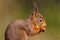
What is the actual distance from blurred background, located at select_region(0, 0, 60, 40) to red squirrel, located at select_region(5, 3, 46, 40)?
1106 mm

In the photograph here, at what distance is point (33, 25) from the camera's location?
5.98 feet

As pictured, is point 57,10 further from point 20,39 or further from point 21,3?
point 20,39

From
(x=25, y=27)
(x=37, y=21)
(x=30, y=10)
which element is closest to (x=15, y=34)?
(x=25, y=27)

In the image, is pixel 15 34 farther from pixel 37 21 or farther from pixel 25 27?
pixel 37 21

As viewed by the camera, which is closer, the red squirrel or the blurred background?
the red squirrel

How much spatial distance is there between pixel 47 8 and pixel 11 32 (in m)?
1.51

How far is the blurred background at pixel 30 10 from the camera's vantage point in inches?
120

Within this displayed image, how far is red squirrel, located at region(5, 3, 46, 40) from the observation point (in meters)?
1.77

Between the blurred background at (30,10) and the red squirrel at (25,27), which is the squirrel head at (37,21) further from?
the blurred background at (30,10)

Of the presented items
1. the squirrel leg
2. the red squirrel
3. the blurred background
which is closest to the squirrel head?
the red squirrel

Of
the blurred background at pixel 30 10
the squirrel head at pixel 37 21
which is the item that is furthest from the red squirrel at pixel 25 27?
the blurred background at pixel 30 10

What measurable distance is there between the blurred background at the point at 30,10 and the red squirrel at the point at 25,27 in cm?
111

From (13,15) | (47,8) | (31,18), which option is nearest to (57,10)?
(47,8)

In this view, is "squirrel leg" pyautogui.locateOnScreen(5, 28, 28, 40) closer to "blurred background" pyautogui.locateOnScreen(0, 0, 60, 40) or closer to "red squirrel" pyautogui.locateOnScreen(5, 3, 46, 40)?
"red squirrel" pyautogui.locateOnScreen(5, 3, 46, 40)
